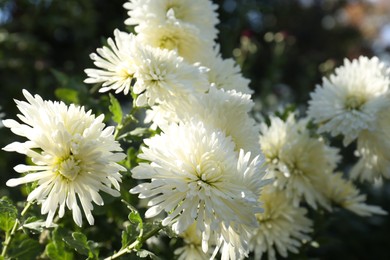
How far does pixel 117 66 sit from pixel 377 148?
2.31 ft

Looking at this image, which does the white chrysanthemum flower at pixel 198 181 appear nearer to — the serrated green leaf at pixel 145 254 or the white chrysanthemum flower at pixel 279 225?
the serrated green leaf at pixel 145 254

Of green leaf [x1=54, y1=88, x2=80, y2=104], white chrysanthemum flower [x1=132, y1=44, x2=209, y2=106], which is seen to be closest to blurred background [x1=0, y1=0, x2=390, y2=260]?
green leaf [x1=54, y1=88, x2=80, y2=104]

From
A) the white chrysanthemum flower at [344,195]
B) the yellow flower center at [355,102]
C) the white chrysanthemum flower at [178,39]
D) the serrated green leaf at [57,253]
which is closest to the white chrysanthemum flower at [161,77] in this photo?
the white chrysanthemum flower at [178,39]

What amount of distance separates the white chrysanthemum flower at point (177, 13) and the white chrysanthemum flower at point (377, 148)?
469 millimetres

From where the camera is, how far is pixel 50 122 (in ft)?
2.87

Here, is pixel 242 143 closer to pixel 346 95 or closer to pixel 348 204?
pixel 346 95

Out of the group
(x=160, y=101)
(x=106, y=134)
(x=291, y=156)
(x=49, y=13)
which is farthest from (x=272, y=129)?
(x=49, y=13)

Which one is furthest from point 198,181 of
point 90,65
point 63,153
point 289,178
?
point 90,65

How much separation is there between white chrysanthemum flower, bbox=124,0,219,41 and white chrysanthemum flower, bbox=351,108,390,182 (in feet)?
1.54

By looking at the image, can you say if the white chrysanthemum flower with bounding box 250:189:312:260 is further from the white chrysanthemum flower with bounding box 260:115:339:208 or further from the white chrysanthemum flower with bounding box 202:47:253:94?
the white chrysanthemum flower with bounding box 202:47:253:94

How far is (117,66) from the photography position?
1.09 meters

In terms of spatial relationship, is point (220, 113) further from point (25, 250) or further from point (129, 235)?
point (25, 250)

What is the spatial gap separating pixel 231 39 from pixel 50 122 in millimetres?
1728

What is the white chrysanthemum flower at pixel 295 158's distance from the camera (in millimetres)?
1373
